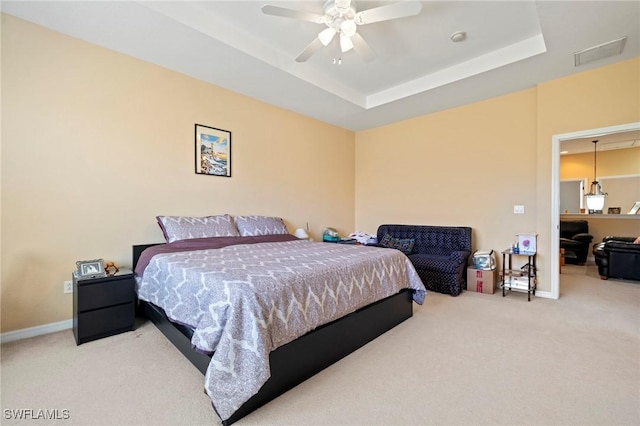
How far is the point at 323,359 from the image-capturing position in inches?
80.1

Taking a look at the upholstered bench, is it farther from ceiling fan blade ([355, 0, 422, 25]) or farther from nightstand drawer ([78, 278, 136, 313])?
nightstand drawer ([78, 278, 136, 313])

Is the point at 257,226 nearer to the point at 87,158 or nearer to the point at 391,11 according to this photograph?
the point at 87,158


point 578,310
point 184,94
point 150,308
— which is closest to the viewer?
point 150,308

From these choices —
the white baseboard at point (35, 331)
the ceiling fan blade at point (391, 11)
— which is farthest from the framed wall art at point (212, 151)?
the ceiling fan blade at point (391, 11)

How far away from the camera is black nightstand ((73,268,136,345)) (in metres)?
2.40

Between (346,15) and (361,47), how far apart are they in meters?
0.35

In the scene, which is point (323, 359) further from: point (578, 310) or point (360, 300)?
point (578, 310)

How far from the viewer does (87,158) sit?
2.83 m

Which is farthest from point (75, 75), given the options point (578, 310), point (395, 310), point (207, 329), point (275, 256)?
point (578, 310)

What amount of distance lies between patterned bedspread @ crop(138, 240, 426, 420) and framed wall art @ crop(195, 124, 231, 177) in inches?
53.1

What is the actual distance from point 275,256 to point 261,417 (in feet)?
3.95

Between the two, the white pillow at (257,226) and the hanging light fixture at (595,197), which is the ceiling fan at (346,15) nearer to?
the white pillow at (257,226)

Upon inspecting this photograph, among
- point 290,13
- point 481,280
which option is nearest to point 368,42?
point 290,13

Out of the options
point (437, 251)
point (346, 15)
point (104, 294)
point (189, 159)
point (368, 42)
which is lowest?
point (104, 294)
